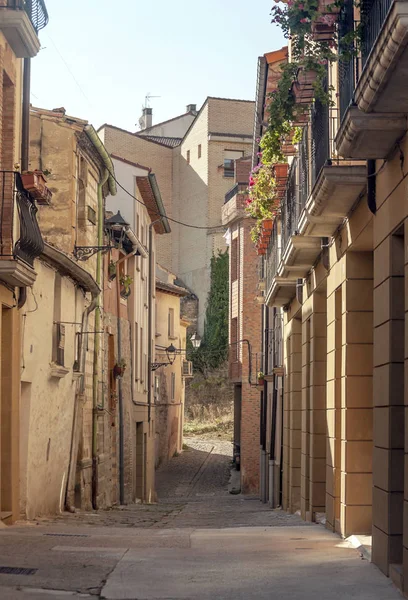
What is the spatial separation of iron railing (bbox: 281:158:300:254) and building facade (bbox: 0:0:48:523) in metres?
4.18

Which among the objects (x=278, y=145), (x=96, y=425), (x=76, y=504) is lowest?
(x=76, y=504)

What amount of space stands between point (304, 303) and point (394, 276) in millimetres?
9043

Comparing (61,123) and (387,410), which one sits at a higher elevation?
(61,123)

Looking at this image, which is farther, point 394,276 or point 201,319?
point 201,319

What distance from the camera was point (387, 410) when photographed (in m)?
8.65

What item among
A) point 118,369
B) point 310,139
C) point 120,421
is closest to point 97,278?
point 118,369

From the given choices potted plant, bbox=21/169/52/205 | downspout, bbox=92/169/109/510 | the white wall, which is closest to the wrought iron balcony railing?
potted plant, bbox=21/169/52/205

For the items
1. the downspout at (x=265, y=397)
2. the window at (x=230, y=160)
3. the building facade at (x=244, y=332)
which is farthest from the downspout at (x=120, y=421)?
the window at (x=230, y=160)

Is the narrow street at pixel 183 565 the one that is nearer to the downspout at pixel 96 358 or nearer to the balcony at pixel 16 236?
the balcony at pixel 16 236

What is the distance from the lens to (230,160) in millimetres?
56406

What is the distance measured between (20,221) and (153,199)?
19.3 m

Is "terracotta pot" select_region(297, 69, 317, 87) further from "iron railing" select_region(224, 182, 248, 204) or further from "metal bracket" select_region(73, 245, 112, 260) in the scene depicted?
"iron railing" select_region(224, 182, 248, 204)

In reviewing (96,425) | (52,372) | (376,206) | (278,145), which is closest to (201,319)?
(96,425)

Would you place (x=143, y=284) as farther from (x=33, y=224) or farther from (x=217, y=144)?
(x=217, y=144)
